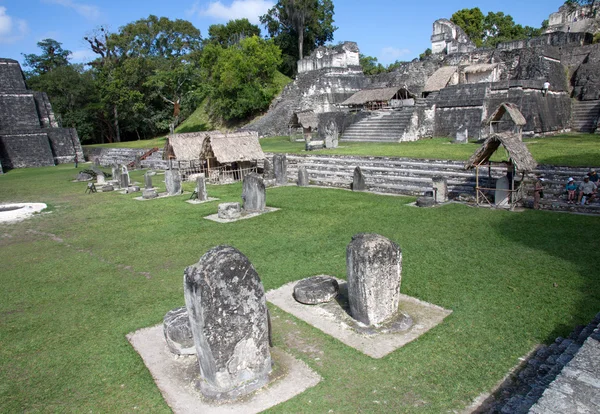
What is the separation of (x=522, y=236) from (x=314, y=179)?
9598 millimetres

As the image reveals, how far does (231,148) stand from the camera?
17.8 metres

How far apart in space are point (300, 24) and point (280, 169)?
33.7 meters

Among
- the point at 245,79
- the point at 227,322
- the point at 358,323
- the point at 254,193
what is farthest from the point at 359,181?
the point at 245,79

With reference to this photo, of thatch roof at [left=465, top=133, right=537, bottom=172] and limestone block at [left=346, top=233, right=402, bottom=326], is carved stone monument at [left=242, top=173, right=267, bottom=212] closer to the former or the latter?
thatch roof at [left=465, top=133, right=537, bottom=172]

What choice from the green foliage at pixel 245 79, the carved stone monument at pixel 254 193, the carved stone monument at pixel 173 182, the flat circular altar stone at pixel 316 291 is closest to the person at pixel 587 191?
the flat circular altar stone at pixel 316 291

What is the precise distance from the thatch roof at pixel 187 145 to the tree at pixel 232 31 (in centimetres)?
3315

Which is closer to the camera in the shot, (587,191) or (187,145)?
(587,191)

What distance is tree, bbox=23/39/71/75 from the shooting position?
4722cm

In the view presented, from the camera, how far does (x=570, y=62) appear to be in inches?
990

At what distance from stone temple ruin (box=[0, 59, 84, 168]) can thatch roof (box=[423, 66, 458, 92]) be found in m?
26.4

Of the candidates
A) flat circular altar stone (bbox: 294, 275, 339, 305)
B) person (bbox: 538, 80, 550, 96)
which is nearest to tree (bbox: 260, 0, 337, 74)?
person (bbox: 538, 80, 550, 96)

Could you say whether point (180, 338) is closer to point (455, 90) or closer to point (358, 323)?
point (358, 323)

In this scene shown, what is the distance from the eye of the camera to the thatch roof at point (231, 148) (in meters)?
17.4

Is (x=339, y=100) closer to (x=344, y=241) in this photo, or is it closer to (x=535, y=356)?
(x=344, y=241)
